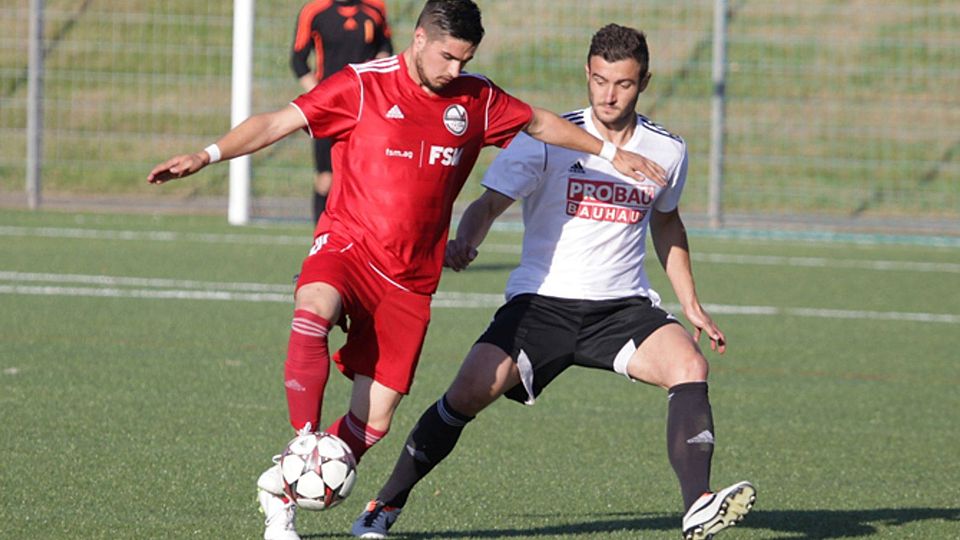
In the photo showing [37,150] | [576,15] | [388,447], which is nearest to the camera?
[388,447]

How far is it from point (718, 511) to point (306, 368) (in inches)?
50.6

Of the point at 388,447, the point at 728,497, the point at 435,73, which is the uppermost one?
the point at 435,73

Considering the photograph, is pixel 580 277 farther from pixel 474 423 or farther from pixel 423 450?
pixel 474 423

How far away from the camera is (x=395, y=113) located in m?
5.04

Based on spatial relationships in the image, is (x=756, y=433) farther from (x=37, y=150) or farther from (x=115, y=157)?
(x=115, y=157)

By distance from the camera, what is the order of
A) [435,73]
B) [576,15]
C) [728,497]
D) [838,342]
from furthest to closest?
[576,15] → [838,342] → [435,73] → [728,497]

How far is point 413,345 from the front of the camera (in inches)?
202

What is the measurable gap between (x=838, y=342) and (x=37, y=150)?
9968mm

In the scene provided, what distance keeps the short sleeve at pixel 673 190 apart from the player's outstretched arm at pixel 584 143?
0.84 feet

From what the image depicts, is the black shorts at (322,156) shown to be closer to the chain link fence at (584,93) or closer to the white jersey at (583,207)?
the chain link fence at (584,93)

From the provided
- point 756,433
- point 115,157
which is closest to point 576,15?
point 115,157

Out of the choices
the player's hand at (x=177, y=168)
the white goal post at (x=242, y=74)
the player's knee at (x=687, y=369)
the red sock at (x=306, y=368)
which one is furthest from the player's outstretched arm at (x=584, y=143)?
the white goal post at (x=242, y=74)

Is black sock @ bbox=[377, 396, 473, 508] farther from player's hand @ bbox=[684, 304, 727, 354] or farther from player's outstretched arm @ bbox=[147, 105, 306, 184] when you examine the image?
player's outstretched arm @ bbox=[147, 105, 306, 184]

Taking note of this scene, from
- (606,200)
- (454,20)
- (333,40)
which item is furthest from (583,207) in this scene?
(333,40)
